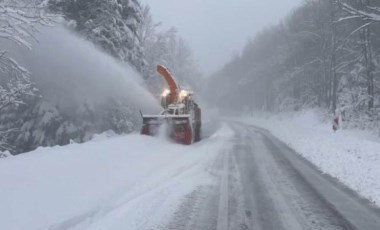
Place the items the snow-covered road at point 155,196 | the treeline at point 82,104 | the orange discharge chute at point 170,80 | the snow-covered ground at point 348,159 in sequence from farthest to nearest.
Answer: the treeline at point 82,104
the orange discharge chute at point 170,80
the snow-covered ground at point 348,159
the snow-covered road at point 155,196

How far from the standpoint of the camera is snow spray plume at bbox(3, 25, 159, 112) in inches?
774

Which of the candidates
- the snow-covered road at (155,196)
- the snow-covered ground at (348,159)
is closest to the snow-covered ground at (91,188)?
the snow-covered road at (155,196)

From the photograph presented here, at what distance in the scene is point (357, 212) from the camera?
8133 millimetres

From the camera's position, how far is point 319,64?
52594mm

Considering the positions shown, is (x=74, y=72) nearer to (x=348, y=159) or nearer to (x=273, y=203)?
(x=348, y=159)

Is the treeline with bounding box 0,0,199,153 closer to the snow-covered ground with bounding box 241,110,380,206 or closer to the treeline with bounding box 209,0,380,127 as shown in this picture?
the snow-covered ground with bounding box 241,110,380,206

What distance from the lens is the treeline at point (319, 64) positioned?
30219mm

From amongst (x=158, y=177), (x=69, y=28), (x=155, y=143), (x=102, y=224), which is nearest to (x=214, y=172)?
(x=158, y=177)

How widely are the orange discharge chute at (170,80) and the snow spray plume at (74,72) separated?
93 centimetres

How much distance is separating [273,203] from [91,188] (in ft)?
10.8

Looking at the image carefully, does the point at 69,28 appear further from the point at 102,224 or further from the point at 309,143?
the point at 102,224

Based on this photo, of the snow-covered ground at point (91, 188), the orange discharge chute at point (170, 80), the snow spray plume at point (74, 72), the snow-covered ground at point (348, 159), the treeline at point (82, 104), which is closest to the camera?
the snow-covered ground at point (91, 188)

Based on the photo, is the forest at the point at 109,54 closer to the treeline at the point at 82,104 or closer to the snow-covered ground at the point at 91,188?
the treeline at the point at 82,104

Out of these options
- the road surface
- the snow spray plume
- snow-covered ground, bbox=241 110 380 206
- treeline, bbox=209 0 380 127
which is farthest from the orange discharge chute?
the road surface
